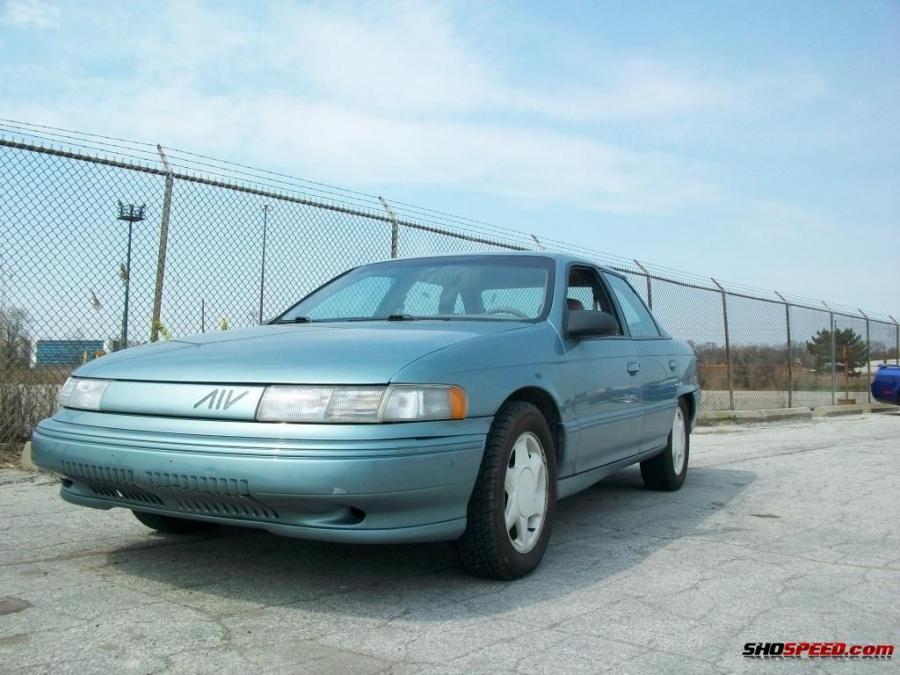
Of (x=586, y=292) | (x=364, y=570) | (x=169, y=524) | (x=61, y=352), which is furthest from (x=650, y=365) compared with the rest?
(x=61, y=352)

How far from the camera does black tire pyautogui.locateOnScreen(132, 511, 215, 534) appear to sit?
12.1 feet

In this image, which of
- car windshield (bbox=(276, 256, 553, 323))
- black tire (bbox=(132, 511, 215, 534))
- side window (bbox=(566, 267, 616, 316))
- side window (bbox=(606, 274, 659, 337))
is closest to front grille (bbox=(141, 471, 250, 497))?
black tire (bbox=(132, 511, 215, 534))

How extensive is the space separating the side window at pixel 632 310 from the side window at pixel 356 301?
4.82ft

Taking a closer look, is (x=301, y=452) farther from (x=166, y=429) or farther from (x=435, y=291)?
(x=435, y=291)

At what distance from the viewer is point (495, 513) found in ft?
9.87

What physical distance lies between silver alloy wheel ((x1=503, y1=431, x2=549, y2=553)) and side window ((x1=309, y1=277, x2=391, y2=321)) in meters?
1.19

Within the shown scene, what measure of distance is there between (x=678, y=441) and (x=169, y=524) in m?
3.39

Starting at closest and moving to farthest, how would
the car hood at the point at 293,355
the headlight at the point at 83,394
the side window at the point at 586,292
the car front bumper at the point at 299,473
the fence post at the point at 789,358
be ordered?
1. the car front bumper at the point at 299,473
2. the car hood at the point at 293,355
3. the headlight at the point at 83,394
4. the side window at the point at 586,292
5. the fence post at the point at 789,358

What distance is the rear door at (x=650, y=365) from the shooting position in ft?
15.6

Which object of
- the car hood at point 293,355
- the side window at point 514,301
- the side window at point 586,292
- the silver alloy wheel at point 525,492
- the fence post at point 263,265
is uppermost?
the fence post at point 263,265

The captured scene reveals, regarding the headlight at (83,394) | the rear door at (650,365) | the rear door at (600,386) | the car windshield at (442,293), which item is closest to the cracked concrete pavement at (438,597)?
the rear door at (600,386)

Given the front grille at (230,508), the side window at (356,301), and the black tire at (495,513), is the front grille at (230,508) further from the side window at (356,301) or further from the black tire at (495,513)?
the side window at (356,301)

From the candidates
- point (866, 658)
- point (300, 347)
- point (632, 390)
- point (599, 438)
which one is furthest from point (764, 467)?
point (300, 347)

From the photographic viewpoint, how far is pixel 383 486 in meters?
2.64
